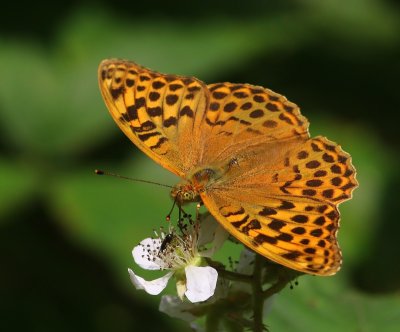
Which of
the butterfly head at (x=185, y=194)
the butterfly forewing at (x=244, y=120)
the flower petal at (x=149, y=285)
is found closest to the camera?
the flower petal at (x=149, y=285)

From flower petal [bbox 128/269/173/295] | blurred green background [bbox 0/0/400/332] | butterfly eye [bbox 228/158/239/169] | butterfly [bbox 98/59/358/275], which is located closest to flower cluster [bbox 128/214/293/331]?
flower petal [bbox 128/269/173/295]

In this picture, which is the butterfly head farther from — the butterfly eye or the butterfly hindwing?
the butterfly eye

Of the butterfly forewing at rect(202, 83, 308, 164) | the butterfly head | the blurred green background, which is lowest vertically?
the blurred green background

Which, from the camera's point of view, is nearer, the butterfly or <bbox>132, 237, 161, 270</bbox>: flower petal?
the butterfly

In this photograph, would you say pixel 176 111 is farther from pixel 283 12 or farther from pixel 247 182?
pixel 283 12

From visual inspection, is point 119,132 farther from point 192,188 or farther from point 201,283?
point 201,283

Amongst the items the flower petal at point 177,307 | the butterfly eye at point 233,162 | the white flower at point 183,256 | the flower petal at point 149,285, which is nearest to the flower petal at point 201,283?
the white flower at point 183,256

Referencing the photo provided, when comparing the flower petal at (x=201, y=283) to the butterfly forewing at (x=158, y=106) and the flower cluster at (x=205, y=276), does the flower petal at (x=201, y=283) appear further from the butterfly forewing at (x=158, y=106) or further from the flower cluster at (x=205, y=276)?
the butterfly forewing at (x=158, y=106)
